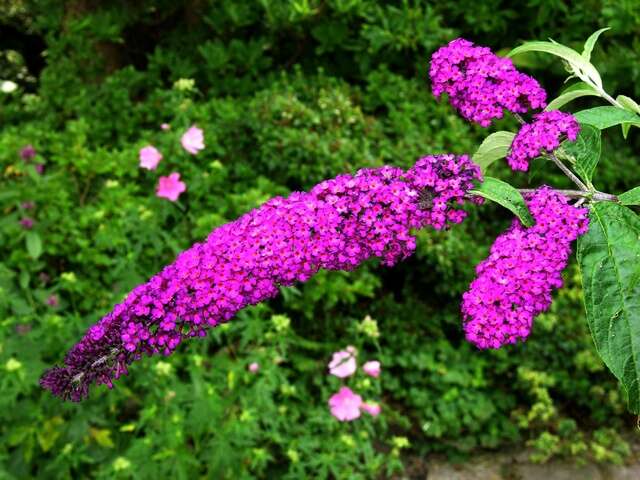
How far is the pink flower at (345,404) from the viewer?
3.15 metres

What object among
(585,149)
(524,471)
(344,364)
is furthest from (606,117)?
(524,471)

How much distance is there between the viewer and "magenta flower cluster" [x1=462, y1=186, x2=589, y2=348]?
114cm

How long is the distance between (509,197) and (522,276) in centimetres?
13

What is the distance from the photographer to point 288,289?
327 centimetres

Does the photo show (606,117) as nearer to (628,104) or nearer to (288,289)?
(628,104)

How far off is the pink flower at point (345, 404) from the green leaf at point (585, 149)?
6.76 ft

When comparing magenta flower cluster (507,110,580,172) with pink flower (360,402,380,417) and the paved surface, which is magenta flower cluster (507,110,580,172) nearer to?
pink flower (360,402,380,417)

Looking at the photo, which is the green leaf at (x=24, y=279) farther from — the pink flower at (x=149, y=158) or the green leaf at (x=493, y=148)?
the green leaf at (x=493, y=148)

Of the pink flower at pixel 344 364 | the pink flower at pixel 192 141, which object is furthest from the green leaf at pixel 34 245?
the pink flower at pixel 344 364

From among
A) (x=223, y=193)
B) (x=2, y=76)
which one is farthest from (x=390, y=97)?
(x=2, y=76)

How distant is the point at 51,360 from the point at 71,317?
0.59ft

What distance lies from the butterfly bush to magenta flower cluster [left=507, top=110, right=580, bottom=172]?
0.09 m

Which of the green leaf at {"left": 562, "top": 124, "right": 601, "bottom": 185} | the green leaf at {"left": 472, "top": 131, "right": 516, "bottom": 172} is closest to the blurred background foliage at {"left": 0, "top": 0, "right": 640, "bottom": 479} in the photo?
the green leaf at {"left": 472, "top": 131, "right": 516, "bottom": 172}

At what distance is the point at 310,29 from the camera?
488 centimetres
